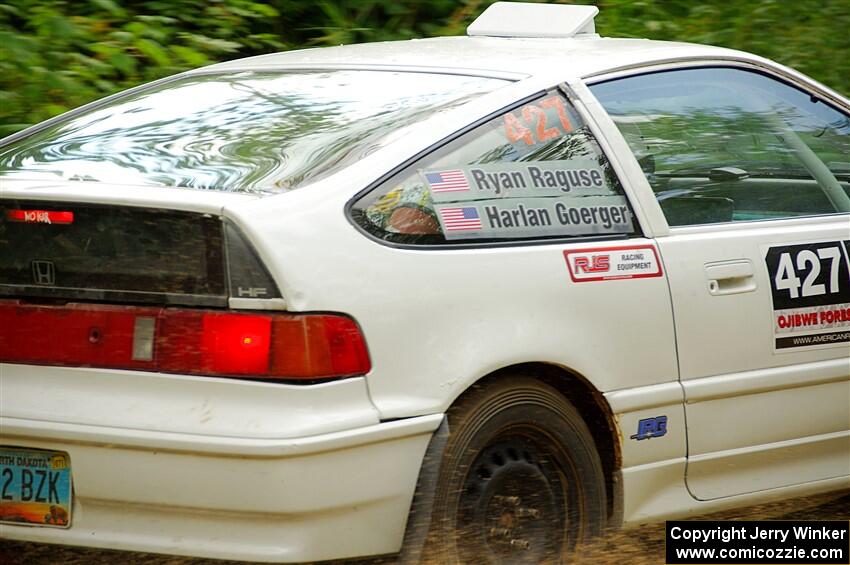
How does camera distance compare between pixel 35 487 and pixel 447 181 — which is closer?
pixel 35 487

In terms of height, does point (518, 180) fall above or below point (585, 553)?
above

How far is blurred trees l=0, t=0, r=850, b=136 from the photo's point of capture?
6.07 m

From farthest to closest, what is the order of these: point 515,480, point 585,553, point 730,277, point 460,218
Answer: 1. point 730,277
2. point 585,553
3. point 515,480
4. point 460,218

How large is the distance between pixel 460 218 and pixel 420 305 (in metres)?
0.31

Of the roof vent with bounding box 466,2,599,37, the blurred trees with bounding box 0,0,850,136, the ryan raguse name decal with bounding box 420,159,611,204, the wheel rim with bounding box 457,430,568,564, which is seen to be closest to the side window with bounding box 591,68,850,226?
the ryan raguse name decal with bounding box 420,159,611,204

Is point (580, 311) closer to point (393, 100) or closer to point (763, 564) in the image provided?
point (393, 100)

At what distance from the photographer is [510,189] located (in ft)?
11.3

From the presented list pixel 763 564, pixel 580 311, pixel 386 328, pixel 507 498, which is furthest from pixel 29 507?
pixel 763 564

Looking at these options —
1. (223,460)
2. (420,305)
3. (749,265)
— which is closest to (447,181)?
(420,305)

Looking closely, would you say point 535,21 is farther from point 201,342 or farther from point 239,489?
point 239,489

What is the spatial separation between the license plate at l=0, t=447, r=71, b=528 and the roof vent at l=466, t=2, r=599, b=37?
232cm

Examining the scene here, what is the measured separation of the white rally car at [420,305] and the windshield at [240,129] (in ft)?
0.04

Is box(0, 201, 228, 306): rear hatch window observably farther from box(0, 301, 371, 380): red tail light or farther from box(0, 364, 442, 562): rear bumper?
box(0, 364, 442, 562): rear bumper

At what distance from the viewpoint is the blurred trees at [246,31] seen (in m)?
6.07
